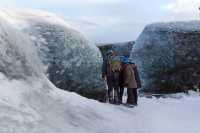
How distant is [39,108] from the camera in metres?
7.56

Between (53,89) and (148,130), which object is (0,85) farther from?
(148,130)

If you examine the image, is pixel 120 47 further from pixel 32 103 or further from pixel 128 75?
pixel 32 103

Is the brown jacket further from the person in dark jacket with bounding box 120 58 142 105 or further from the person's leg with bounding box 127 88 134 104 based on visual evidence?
the person's leg with bounding box 127 88 134 104

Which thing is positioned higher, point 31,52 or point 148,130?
point 31,52

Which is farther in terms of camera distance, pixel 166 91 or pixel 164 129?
pixel 166 91

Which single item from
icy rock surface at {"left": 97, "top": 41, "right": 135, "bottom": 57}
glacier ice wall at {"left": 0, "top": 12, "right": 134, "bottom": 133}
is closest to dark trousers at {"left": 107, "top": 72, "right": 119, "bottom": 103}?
glacier ice wall at {"left": 0, "top": 12, "right": 134, "bottom": 133}

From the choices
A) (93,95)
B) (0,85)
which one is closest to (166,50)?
(93,95)

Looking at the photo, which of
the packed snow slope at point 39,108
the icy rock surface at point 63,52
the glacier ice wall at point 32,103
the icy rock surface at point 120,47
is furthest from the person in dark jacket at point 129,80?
the icy rock surface at point 120,47

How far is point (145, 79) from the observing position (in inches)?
832

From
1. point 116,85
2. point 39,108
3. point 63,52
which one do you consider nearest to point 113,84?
point 116,85

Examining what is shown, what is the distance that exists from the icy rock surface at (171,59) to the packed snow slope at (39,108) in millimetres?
9526

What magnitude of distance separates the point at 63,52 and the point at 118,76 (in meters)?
1.96

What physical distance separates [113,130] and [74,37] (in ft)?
13.6

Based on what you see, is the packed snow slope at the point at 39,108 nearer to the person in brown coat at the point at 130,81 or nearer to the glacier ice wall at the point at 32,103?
the glacier ice wall at the point at 32,103
